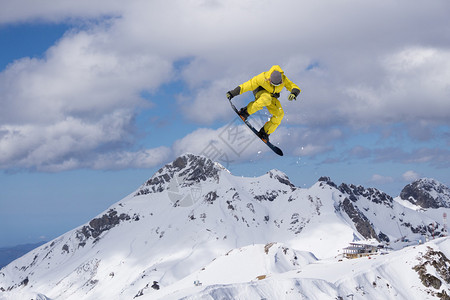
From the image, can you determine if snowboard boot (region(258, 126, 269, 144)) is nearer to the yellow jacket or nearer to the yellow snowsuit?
the yellow snowsuit

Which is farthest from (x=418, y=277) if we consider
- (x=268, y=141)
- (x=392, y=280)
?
(x=268, y=141)

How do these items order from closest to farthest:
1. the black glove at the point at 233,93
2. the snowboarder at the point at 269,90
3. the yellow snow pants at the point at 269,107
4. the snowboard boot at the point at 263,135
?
the snowboarder at the point at 269,90, the yellow snow pants at the point at 269,107, the black glove at the point at 233,93, the snowboard boot at the point at 263,135

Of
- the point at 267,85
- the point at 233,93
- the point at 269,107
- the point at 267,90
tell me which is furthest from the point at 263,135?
the point at 267,85

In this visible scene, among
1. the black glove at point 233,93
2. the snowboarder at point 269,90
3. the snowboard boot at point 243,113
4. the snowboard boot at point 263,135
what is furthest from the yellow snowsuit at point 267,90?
the snowboard boot at point 263,135

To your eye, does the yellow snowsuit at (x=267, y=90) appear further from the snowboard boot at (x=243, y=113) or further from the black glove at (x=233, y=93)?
the snowboard boot at (x=243, y=113)

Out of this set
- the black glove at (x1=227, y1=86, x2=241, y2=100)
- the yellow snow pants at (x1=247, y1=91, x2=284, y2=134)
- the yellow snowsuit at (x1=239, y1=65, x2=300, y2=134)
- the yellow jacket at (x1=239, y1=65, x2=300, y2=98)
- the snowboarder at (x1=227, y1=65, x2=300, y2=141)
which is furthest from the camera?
the black glove at (x1=227, y1=86, x2=241, y2=100)

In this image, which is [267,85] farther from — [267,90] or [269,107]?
[269,107]

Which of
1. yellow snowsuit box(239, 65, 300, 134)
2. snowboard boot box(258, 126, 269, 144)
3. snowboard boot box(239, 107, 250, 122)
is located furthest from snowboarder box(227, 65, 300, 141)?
snowboard boot box(258, 126, 269, 144)

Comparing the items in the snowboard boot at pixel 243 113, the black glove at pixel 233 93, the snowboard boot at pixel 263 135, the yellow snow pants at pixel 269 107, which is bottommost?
the snowboard boot at pixel 263 135

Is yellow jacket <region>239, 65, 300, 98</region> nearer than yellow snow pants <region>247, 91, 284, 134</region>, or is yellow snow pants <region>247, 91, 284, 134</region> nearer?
yellow jacket <region>239, 65, 300, 98</region>

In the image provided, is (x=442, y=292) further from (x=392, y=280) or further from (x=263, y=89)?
(x=263, y=89)

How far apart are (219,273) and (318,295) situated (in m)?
72.0

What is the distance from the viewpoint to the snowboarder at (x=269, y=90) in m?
27.2

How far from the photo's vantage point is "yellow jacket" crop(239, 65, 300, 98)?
27719mm
